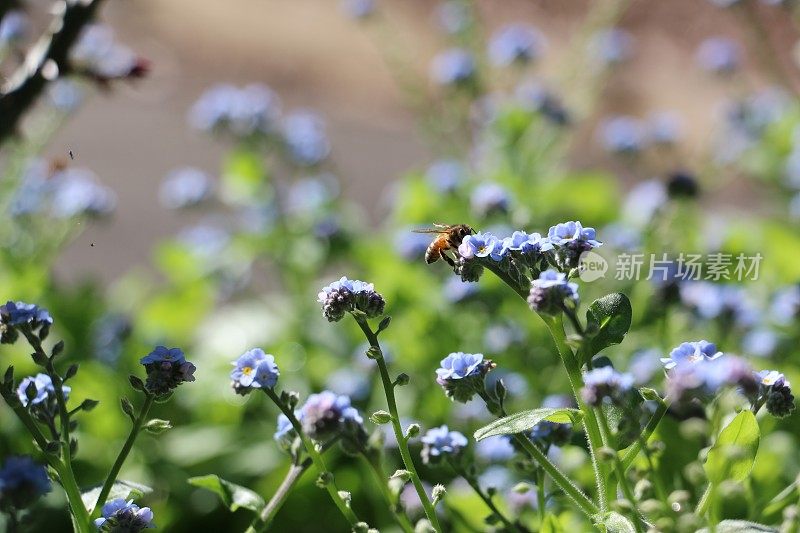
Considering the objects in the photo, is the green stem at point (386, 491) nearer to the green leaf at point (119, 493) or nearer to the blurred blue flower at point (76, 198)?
the green leaf at point (119, 493)

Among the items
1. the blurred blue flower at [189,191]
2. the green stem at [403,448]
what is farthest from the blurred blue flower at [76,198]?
the green stem at [403,448]

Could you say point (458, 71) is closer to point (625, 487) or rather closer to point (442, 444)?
point (442, 444)

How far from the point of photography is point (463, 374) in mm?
1410

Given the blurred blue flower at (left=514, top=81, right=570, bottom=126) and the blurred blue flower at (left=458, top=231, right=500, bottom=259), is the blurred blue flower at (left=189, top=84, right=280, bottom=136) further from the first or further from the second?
the blurred blue flower at (left=458, top=231, right=500, bottom=259)

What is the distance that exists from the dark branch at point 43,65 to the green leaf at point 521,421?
3.43ft

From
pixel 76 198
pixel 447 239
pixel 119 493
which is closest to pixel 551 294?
pixel 447 239

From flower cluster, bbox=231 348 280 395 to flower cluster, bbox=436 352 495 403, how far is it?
0.22 metres

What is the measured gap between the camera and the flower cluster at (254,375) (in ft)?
4.46

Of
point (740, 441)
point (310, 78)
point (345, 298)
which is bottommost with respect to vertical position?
point (310, 78)

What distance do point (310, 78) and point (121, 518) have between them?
27.7ft

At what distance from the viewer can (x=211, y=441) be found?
9.57 feet

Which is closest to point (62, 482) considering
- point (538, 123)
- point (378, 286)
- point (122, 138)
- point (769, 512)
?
point (769, 512)

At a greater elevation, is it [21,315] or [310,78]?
[21,315]

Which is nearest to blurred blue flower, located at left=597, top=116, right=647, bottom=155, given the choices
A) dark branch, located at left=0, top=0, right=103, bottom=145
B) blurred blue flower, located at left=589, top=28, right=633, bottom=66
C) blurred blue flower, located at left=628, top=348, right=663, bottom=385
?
blurred blue flower, located at left=589, top=28, right=633, bottom=66
